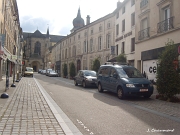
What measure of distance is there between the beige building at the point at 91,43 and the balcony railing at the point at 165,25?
12581 millimetres

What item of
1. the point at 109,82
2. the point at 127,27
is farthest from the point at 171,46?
the point at 127,27

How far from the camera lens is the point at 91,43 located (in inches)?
1463

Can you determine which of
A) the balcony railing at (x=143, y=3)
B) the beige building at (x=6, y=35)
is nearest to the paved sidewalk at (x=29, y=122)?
the beige building at (x=6, y=35)

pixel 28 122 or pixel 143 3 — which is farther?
pixel 143 3

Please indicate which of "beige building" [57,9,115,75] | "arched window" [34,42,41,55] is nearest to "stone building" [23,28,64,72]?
"arched window" [34,42,41,55]

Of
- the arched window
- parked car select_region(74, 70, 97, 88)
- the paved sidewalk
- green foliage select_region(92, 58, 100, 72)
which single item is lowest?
the paved sidewalk

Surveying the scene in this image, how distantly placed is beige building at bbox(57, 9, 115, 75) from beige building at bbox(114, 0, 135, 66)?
5.99ft

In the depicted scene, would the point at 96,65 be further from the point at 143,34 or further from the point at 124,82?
the point at 124,82

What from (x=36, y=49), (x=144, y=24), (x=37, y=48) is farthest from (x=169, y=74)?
(x=37, y=48)

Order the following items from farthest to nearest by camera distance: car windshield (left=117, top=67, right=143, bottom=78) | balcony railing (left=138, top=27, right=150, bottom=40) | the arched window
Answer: the arched window → balcony railing (left=138, top=27, right=150, bottom=40) → car windshield (left=117, top=67, right=143, bottom=78)

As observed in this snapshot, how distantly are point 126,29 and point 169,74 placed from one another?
1530 centimetres

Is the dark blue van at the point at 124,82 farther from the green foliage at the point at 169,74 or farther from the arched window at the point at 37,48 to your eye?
the arched window at the point at 37,48

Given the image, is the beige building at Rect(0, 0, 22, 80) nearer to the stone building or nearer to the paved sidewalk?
the paved sidewalk

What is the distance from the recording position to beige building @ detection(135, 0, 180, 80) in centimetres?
1477
